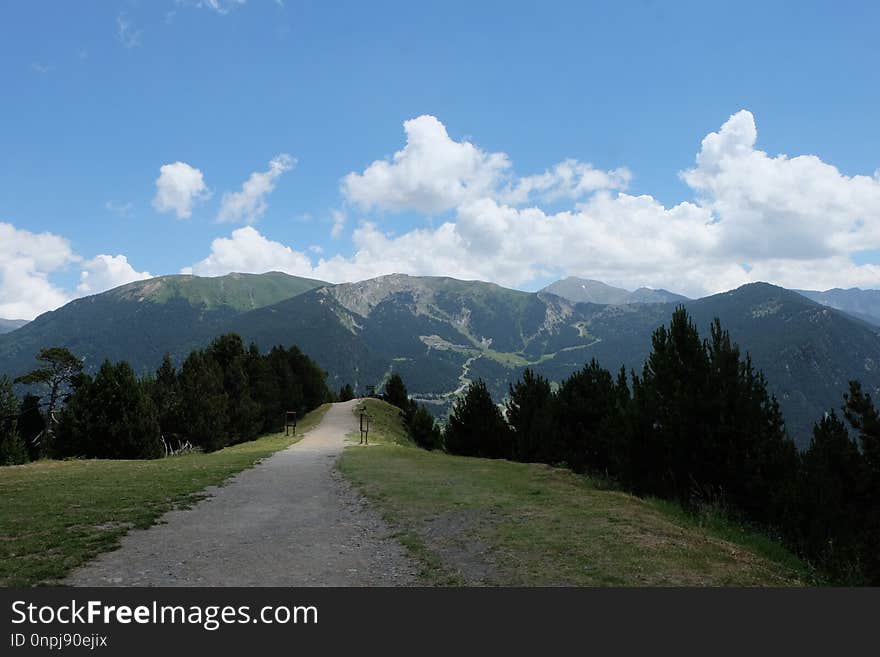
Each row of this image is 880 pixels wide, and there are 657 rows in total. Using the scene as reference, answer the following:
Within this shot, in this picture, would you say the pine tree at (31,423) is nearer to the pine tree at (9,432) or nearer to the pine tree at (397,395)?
the pine tree at (9,432)

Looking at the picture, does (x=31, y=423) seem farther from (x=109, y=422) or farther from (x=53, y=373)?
→ (x=109, y=422)

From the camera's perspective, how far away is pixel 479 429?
45.7m

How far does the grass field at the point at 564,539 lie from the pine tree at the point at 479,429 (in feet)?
77.8

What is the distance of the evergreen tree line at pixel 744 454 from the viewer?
42.5 ft

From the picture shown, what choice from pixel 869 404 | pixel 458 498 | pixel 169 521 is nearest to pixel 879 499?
pixel 869 404

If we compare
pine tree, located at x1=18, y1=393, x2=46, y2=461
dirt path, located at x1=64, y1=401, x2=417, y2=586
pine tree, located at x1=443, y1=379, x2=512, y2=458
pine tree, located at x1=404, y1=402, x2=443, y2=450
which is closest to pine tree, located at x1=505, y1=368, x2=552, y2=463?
pine tree, located at x1=443, y1=379, x2=512, y2=458

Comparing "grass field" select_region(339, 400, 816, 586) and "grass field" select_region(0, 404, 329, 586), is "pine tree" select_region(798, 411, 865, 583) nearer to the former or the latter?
"grass field" select_region(339, 400, 816, 586)

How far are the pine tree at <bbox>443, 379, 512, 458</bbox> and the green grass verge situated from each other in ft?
78.2

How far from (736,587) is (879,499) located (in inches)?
308

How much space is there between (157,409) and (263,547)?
39.1 metres

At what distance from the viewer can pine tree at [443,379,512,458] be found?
44.9 m

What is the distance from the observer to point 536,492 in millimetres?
18672

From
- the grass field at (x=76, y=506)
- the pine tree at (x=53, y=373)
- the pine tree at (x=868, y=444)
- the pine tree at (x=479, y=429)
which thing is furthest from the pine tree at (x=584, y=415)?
the pine tree at (x=53, y=373)

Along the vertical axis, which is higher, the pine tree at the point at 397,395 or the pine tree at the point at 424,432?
the pine tree at the point at 397,395
